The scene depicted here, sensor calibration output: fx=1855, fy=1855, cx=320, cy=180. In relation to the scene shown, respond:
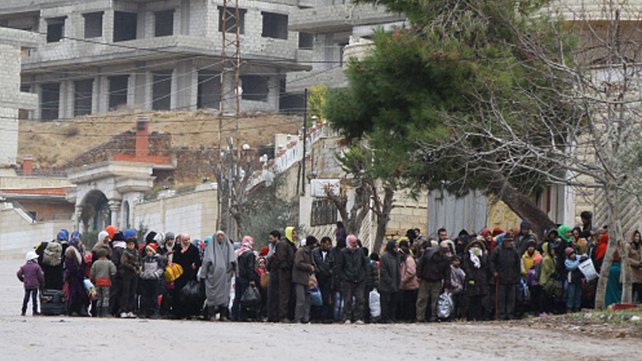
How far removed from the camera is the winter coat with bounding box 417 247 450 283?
91.7 ft

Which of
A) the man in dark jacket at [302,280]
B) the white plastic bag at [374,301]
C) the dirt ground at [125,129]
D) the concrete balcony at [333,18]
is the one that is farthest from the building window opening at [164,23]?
the man in dark jacket at [302,280]

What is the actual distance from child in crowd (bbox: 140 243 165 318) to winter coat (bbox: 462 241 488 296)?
15.2 ft

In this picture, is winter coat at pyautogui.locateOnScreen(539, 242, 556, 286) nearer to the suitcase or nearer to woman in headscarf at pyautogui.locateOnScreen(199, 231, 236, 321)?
woman in headscarf at pyautogui.locateOnScreen(199, 231, 236, 321)

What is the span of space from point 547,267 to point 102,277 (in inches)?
264

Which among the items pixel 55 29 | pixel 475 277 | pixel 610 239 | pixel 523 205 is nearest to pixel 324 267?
pixel 475 277

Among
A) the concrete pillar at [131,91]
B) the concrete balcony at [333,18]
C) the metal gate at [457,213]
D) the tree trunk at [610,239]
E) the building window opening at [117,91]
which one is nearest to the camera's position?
the tree trunk at [610,239]

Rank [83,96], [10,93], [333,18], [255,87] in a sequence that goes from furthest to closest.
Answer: [83,96] < [255,87] < [10,93] < [333,18]

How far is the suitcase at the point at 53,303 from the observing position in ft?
91.9

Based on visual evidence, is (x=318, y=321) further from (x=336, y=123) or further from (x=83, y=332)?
(x=83, y=332)

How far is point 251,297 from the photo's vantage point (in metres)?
28.2

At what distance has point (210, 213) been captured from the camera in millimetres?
62406

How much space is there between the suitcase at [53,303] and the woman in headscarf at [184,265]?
172cm

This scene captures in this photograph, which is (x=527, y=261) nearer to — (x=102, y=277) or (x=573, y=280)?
(x=573, y=280)

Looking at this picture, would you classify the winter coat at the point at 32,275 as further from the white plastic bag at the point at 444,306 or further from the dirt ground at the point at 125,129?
the dirt ground at the point at 125,129
